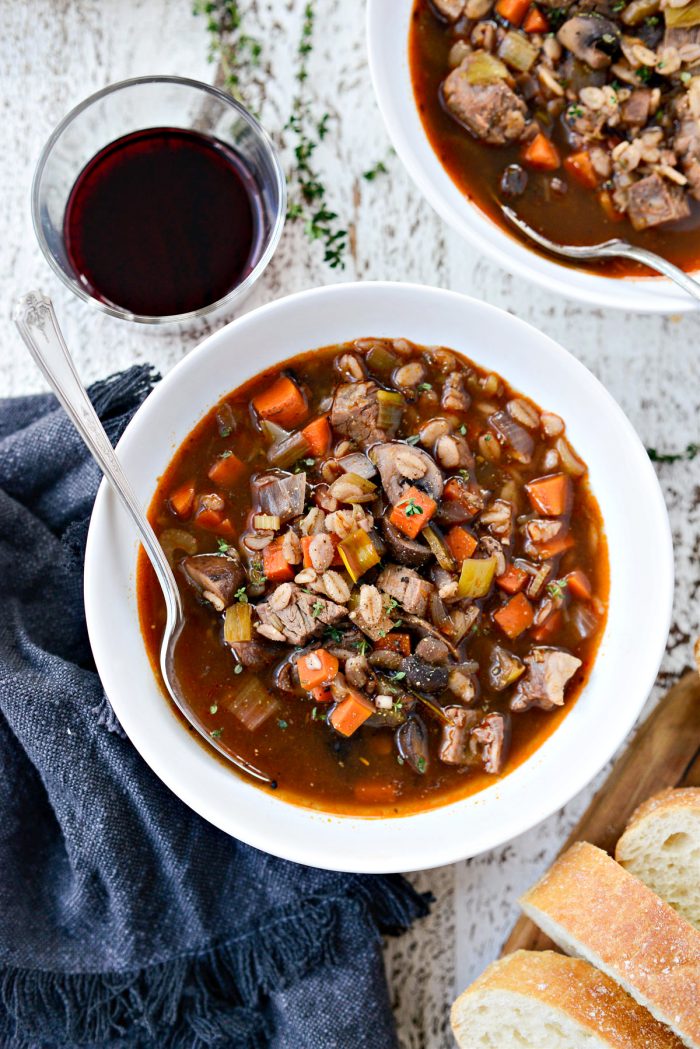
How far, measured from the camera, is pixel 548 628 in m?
3.46

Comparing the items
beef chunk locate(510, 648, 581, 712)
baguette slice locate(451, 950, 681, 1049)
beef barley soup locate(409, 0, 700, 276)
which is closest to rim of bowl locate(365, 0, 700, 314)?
beef barley soup locate(409, 0, 700, 276)

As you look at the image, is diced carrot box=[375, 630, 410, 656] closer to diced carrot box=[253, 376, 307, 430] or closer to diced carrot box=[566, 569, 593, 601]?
diced carrot box=[566, 569, 593, 601]

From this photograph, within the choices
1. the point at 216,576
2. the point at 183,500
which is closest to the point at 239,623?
the point at 216,576

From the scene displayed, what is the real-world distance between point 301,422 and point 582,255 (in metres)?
1.14

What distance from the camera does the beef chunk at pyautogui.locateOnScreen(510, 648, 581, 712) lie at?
11.1 ft

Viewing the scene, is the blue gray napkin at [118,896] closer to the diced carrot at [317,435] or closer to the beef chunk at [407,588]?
the diced carrot at [317,435]

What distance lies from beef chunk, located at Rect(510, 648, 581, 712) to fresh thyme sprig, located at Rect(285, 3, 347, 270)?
5.56 feet

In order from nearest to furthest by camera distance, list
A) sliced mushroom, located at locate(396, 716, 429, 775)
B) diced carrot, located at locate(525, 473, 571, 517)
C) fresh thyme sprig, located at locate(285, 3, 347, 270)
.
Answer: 1. sliced mushroom, located at locate(396, 716, 429, 775)
2. diced carrot, located at locate(525, 473, 571, 517)
3. fresh thyme sprig, located at locate(285, 3, 347, 270)

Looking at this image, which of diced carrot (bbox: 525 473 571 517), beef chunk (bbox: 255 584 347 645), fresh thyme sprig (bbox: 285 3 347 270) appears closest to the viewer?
beef chunk (bbox: 255 584 347 645)

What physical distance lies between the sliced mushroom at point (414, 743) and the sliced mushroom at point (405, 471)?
73cm

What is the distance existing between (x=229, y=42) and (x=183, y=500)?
1.90 m

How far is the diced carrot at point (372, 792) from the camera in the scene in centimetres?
342

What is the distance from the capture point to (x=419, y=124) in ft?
11.8

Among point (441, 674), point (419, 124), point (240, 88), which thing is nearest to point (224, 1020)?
point (441, 674)
